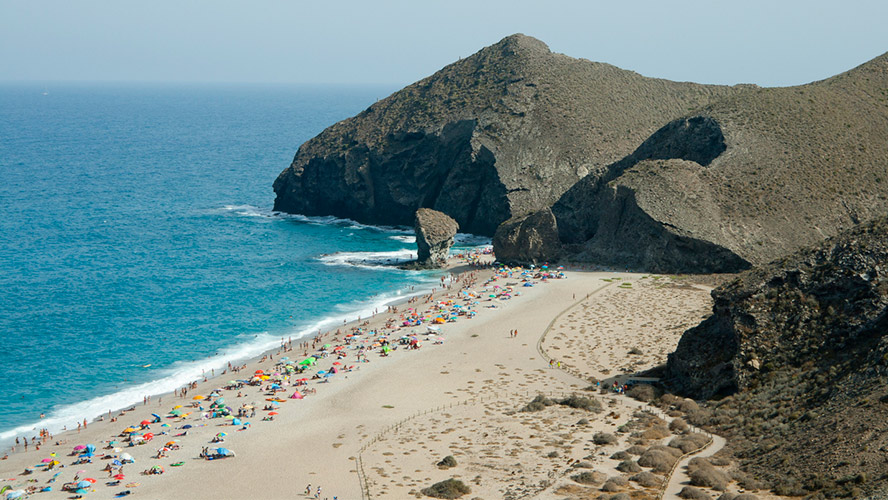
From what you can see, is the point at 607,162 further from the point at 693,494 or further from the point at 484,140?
the point at 693,494

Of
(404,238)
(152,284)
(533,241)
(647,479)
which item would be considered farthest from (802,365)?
(404,238)

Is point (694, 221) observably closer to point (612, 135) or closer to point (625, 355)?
point (625, 355)

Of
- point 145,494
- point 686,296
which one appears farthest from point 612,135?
point 145,494

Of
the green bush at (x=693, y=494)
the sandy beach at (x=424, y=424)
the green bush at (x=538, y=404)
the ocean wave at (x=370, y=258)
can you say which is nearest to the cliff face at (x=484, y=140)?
the ocean wave at (x=370, y=258)

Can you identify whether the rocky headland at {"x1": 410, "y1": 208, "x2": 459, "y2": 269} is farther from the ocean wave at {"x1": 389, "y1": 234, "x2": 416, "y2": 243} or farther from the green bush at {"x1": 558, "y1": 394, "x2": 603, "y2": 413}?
the green bush at {"x1": 558, "y1": 394, "x2": 603, "y2": 413}

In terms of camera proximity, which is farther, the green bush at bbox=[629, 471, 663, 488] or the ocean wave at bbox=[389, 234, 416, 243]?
the ocean wave at bbox=[389, 234, 416, 243]

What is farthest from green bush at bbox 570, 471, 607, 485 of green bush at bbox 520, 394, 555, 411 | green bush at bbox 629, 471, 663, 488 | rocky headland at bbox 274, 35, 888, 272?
rocky headland at bbox 274, 35, 888, 272
